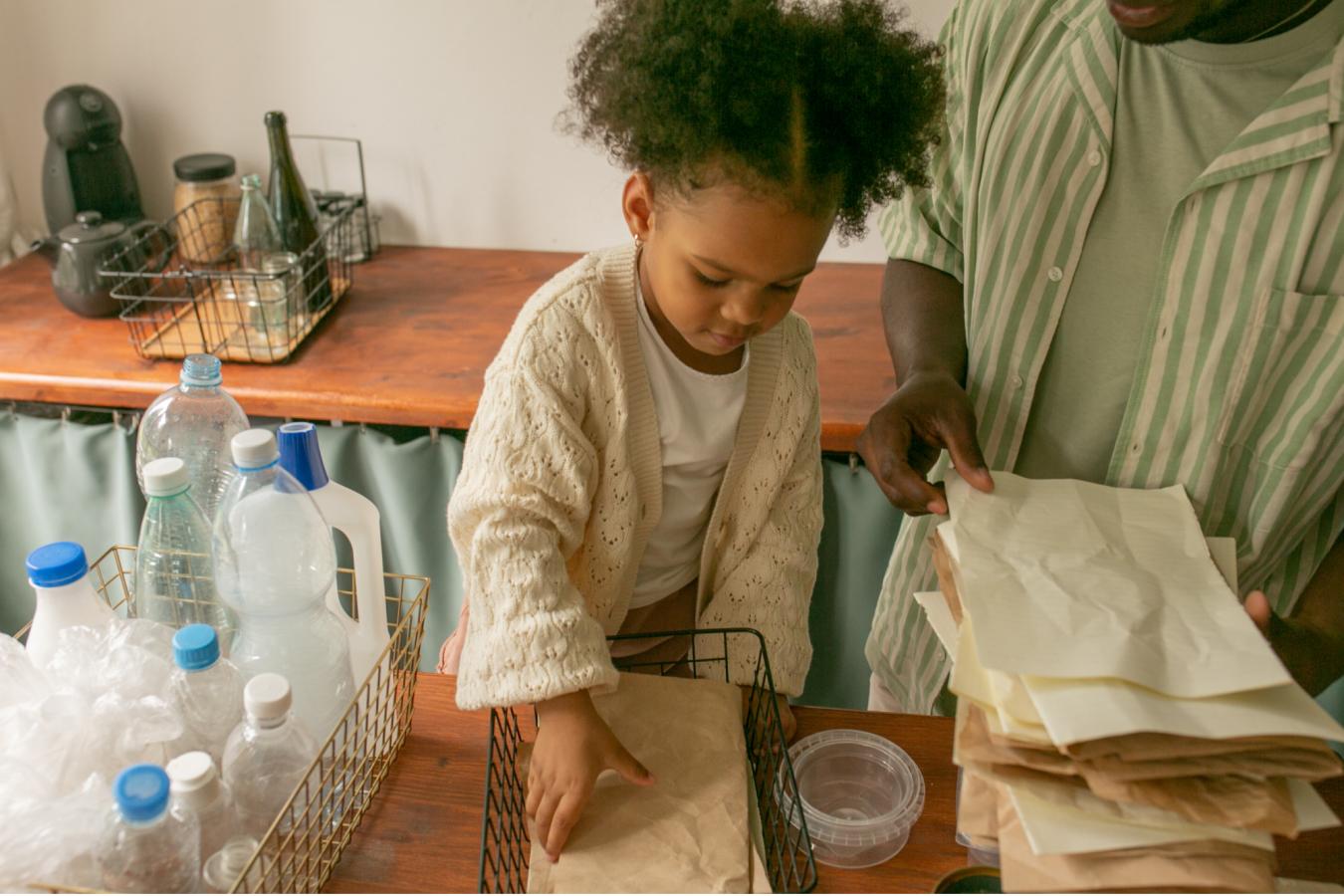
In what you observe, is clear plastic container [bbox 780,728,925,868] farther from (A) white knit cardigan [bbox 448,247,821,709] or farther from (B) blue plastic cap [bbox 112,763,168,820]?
(B) blue plastic cap [bbox 112,763,168,820]

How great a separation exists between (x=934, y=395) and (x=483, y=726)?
0.49m

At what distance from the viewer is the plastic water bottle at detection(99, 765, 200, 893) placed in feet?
1.94

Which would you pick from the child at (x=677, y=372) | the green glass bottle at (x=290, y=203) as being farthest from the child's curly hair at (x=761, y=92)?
the green glass bottle at (x=290, y=203)

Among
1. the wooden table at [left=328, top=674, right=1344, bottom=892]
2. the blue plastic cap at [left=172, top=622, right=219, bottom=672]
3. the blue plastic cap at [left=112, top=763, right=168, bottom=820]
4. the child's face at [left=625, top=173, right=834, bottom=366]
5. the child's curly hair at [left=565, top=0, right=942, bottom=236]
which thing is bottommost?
the wooden table at [left=328, top=674, right=1344, bottom=892]

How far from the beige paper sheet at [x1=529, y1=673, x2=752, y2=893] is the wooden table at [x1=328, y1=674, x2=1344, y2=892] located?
0.08m

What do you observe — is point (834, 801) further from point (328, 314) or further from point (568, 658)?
point (328, 314)

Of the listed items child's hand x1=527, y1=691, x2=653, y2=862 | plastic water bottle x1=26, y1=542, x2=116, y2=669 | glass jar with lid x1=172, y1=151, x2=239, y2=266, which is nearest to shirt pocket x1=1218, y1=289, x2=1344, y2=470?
child's hand x1=527, y1=691, x2=653, y2=862

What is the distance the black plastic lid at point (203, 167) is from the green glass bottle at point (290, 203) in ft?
0.36

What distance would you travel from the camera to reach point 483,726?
0.88 meters

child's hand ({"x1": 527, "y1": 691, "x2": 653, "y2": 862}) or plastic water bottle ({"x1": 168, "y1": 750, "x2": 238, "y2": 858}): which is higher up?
plastic water bottle ({"x1": 168, "y1": 750, "x2": 238, "y2": 858})

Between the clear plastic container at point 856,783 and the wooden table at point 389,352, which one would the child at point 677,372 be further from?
the wooden table at point 389,352

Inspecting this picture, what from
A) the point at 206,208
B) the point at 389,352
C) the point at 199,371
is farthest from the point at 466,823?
the point at 206,208

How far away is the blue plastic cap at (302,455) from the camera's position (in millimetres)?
804

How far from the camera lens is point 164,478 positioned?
74 cm
